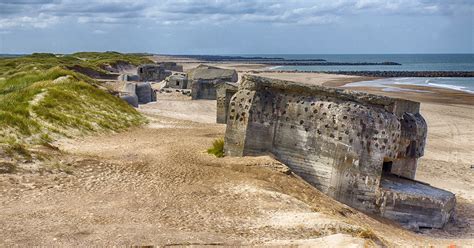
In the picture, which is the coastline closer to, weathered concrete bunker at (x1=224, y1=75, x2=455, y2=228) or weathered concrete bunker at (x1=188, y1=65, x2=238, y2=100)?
weathered concrete bunker at (x1=224, y1=75, x2=455, y2=228)

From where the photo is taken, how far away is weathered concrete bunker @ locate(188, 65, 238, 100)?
29.8 m

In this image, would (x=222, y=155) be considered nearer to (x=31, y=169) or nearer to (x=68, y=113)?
(x=31, y=169)

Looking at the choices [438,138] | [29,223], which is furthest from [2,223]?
[438,138]

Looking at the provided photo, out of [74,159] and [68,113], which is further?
[68,113]

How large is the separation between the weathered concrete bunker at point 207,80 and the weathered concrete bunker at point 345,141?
1776 centimetres

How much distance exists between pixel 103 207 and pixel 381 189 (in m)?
5.67

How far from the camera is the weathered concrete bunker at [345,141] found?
10.5 meters

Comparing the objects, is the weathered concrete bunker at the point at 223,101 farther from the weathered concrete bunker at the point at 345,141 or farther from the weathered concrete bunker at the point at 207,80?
the weathered concrete bunker at the point at 207,80

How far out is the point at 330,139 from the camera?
10.8 metres

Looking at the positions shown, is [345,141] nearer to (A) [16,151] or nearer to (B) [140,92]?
(A) [16,151]

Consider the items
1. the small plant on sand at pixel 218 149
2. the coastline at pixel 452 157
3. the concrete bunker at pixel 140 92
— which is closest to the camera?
the coastline at pixel 452 157

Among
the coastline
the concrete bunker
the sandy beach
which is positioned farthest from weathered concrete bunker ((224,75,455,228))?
the concrete bunker

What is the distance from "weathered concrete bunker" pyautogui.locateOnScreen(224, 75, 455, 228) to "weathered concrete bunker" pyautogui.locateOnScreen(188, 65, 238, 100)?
58.3ft

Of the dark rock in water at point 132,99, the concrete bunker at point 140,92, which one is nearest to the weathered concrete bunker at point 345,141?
the dark rock in water at point 132,99
